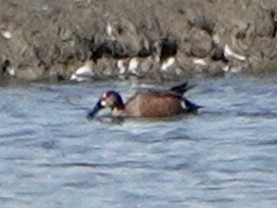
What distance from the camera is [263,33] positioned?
1617cm

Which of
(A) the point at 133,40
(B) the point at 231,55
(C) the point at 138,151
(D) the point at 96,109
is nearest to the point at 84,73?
(A) the point at 133,40

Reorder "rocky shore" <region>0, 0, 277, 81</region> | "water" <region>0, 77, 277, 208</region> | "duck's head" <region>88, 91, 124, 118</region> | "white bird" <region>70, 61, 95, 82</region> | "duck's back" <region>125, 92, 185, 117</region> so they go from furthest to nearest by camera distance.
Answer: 1. "rocky shore" <region>0, 0, 277, 81</region>
2. "white bird" <region>70, 61, 95, 82</region>
3. "duck's back" <region>125, 92, 185, 117</region>
4. "duck's head" <region>88, 91, 124, 118</region>
5. "water" <region>0, 77, 277, 208</region>

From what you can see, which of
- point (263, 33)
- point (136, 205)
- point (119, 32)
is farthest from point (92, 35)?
point (136, 205)

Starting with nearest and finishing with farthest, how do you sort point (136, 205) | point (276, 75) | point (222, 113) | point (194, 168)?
1. point (136, 205)
2. point (194, 168)
3. point (222, 113)
4. point (276, 75)

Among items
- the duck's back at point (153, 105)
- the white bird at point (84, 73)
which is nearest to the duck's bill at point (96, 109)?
the duck's back at point (153, 105)

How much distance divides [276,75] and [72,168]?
3.71 meters

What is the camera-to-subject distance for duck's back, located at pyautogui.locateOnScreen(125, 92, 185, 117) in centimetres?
1445

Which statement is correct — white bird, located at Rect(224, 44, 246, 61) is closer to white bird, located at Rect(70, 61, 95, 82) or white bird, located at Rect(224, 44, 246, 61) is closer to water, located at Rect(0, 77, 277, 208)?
water, located at Rect(0, 77, 277, 208)

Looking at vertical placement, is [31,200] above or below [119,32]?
below

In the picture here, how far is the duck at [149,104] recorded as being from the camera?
1436 centimetres

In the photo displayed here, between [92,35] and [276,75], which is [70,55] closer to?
[92,35]

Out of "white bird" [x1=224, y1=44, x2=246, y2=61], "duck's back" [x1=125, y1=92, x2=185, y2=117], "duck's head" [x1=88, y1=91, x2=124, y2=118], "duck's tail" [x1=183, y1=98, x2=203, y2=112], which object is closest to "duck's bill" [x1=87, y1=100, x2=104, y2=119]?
"duck's head" [x1=88, y1=91, x2=124, y2=118]

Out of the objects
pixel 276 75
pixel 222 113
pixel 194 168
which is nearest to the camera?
pixel 194 168

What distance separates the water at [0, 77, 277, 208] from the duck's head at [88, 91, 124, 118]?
143mm
